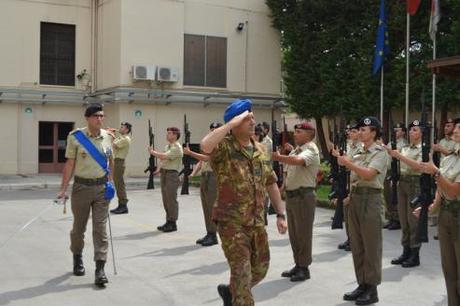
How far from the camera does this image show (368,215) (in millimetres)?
6793

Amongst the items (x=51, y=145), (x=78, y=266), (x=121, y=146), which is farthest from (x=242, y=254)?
(x=51, y=145)

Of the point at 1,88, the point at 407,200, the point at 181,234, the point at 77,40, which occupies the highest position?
the point at 77,40

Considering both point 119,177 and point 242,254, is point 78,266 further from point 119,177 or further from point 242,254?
point 119,177

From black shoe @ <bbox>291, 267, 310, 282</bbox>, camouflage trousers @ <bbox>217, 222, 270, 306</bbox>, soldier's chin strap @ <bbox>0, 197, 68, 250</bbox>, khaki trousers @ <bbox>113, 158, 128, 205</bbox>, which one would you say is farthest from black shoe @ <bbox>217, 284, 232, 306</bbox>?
khaki trousers @ <bbox>113, 158, 128, 205</bbox>

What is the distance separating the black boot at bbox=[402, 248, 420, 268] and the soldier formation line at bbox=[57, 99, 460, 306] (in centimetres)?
1

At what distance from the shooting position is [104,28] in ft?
82.6

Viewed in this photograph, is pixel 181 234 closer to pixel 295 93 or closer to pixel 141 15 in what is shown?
pixel 141 15

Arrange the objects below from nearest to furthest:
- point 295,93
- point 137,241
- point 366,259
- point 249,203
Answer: point 249,203 → point 366,259 → point 137,241 → point 295,93

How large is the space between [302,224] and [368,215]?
110cm

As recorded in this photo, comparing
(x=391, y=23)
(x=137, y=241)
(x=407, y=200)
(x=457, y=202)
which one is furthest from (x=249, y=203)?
(x=391, y=23)

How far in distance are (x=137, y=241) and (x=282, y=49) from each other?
19.2 meters

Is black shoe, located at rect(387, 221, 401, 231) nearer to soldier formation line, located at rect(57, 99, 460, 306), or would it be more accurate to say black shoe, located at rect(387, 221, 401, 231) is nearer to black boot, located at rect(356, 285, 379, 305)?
soldier formation line, located at rect(57, 99, 460, 306)

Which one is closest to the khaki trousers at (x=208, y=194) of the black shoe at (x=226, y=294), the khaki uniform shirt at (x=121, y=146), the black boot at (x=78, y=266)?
the black boot at (x=78, y=266)

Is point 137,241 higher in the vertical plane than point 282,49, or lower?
lower
